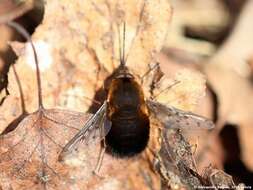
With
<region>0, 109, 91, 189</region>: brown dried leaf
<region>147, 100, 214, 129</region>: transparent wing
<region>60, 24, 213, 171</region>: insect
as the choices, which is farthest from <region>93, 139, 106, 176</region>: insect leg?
<region>147, 100, 214, 129</region>: transparent wing

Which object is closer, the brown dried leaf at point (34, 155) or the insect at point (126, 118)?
the brown dried leaf at point (34, 155)

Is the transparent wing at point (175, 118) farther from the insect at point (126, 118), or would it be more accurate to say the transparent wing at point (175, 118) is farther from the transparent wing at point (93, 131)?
the transparent wing at point (93, 131)

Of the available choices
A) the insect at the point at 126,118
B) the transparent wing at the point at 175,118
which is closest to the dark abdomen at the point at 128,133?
the insect at the point at 126,118

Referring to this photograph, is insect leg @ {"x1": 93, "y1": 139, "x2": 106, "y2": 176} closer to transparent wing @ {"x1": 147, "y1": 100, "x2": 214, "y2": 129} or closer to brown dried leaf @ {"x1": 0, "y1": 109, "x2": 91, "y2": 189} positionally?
brown dried leaf @ {"x1": 0, "y1": 109, "x2": 91, "y2": 189}

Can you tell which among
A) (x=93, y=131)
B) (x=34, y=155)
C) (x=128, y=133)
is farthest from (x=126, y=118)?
(x=34, y=155)

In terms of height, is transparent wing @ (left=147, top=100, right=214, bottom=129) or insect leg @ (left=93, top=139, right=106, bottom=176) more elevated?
transparent wing @ (left=147, top=100, right=214, bottom=129)
